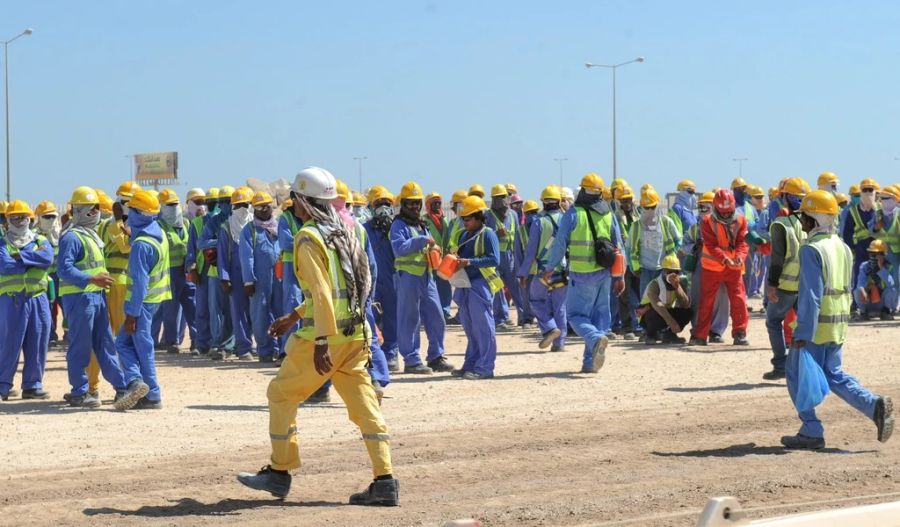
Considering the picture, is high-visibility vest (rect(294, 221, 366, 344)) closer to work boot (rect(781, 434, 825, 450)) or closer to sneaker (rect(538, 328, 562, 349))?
work boot (rect(781, 434, 825, 450))

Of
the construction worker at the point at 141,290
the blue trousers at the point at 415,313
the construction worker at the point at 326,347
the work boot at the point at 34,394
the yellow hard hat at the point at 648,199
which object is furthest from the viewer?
the yellow hard hat at the point at 648,199

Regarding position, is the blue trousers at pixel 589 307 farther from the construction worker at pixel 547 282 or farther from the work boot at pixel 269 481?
the work boot at pixel 269 481

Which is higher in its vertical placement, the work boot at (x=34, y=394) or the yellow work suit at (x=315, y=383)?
the yellow work suit at (x=315, y=383)

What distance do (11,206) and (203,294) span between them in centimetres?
492

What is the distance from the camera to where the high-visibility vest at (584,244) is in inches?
594

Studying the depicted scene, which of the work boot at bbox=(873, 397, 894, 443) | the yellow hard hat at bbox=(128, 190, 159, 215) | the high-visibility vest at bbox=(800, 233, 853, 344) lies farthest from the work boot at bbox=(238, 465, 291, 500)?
the yellow hard hat at bbox=(128, 190, 159, 215)

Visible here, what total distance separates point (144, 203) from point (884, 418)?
6.56 meters

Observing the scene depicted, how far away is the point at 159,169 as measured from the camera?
11631cm

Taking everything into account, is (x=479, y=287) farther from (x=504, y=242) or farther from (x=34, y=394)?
(x=504, y=242)

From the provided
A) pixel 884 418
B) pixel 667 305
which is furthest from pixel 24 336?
pixel 667 305

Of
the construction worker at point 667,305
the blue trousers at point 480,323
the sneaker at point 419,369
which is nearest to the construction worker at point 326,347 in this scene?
the blue trousers at point 480,323

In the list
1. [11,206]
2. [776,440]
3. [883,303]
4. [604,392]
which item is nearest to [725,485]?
[776,440]

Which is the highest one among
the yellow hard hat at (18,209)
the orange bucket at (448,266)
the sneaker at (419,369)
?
the yellow hard hat at (18,209)

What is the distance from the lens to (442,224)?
19.3 meters
